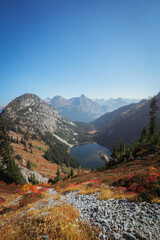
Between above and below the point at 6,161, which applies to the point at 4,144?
Result: above

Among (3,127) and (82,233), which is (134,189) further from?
(3,127)

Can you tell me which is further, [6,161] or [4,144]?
[6,161]

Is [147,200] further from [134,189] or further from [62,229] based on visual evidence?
[62,229]

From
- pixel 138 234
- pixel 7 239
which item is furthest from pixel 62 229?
→ pixel 138 234

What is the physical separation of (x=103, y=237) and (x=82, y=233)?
1025 mm

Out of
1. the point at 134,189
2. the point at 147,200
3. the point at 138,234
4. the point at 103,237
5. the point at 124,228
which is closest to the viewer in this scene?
the point at 138,234

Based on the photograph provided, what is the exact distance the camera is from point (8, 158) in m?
35.8

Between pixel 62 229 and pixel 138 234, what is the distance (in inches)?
132

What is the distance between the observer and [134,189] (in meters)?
11.5

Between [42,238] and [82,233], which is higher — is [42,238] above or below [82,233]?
above

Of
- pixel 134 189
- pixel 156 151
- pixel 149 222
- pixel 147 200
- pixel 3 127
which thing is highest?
pixel 3 127

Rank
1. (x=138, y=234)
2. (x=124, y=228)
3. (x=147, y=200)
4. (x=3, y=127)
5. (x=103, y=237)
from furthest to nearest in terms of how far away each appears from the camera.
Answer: (x=3, y=127), (x=147, y=200), (x=124, y=228), (x=103, y=237), (x=138, y=234)

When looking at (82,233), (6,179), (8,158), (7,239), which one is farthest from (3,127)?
(82,233)

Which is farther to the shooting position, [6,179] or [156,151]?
[6,179]
